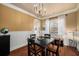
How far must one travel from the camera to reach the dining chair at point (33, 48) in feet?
7.04

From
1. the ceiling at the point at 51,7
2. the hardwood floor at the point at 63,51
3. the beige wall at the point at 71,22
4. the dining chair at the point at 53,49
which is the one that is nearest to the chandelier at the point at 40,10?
the ceiling at the point at 51,7

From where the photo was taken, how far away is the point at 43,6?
7.01 feet

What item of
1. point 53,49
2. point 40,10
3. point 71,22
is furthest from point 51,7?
point 53,49

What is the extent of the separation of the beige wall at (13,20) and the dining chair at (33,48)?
9.3 inches

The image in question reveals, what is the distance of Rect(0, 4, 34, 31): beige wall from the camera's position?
2096 mm

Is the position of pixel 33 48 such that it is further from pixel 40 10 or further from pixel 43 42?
pixel 40 10

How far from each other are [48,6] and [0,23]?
2.91 feet

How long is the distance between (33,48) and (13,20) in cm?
61

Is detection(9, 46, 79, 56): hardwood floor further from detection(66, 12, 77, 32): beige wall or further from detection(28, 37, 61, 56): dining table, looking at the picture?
detection(66, 12, 77, 32): beige wall

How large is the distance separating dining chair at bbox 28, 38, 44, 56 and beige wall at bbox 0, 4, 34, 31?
0.24 metres

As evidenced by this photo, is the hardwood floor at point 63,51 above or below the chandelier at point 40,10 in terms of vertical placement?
below

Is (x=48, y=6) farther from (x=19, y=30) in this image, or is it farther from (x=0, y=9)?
(x=0, y=9)

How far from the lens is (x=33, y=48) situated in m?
2.16

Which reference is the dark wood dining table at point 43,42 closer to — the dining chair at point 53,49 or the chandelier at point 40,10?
the dining chair at point 53,49
